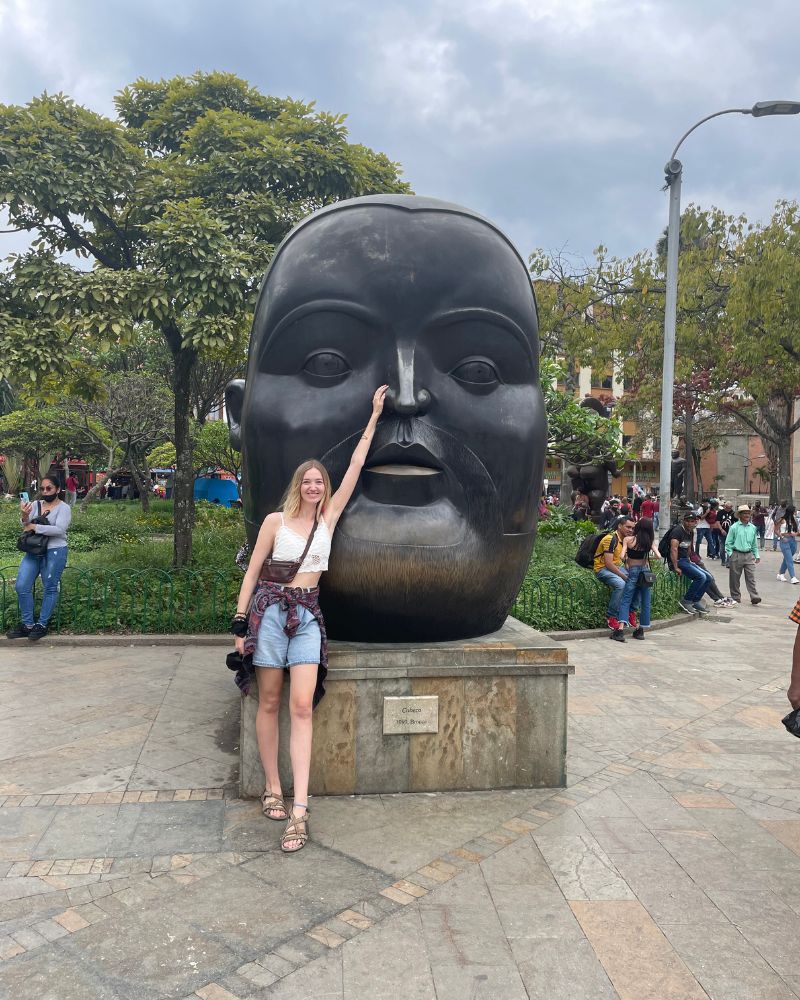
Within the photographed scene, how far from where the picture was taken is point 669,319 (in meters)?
14.0

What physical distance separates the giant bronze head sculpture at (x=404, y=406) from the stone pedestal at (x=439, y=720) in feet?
0.66

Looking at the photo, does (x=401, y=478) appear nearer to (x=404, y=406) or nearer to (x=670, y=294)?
(x=404, y=406)

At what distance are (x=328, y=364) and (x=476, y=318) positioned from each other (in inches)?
A: 32.7

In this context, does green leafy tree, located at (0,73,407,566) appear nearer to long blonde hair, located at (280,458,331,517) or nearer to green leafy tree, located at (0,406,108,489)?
long blonde hair, located at (280,458,331,517)

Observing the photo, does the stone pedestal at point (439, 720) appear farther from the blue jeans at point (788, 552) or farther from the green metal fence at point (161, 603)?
the blue jeans at point (788, 552)

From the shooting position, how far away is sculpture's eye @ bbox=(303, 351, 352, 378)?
419 centimetres

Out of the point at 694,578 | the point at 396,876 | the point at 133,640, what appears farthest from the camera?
the point at 694,578

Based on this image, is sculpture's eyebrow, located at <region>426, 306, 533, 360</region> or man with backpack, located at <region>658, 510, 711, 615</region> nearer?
sculpture's eyebrow, located at <region>426, 306, 533, 360</region>

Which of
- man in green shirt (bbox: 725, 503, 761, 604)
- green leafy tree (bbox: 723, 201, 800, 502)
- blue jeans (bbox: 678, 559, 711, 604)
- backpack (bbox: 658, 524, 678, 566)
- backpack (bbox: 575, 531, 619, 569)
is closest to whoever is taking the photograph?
backpack (bbox: 575, 531, 619, 569)

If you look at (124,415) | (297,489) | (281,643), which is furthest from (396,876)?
(124,415)

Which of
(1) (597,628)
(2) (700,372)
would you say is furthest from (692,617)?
(2) (700,372)

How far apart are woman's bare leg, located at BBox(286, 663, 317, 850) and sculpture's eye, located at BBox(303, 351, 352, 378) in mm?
1524

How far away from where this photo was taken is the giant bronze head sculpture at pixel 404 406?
410cm

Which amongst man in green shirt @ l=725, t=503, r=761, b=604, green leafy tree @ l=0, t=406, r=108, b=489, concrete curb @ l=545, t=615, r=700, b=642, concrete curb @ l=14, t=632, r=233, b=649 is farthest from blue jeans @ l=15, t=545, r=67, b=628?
green leafy tree @ l=0, t=406, r=108, b=489
